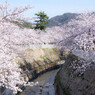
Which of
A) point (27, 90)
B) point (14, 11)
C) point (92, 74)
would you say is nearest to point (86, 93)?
point (92, 74)

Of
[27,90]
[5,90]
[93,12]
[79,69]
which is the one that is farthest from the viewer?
[27,90]

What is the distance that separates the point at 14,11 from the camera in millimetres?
9266

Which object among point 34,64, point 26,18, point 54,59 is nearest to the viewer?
point 26,18

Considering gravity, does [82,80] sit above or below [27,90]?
above

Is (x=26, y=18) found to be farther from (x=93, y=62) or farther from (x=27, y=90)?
(x=27, y=90)

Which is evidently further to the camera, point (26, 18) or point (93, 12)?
point (93, 12)

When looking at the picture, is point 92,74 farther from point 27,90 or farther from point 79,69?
point 27,90

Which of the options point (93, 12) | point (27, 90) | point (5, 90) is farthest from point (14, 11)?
point (27, 90)

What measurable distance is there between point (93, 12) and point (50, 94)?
349 inches

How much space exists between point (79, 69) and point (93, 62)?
1514 millimetres

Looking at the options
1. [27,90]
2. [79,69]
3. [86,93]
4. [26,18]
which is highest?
[26,18]

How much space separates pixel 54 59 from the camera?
36250 millimetres

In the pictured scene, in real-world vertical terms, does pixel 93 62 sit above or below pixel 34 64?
above

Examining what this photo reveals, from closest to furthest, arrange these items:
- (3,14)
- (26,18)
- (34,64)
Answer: (3,14) < (26,18) < (34,64)
